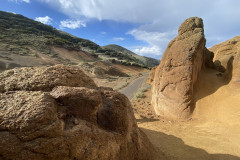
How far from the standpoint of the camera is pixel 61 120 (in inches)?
71.3

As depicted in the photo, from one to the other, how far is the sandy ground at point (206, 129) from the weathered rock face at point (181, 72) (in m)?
0.54

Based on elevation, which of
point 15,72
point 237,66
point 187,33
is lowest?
point 15,72

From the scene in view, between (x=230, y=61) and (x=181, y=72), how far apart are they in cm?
300

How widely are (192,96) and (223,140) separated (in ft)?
8.19

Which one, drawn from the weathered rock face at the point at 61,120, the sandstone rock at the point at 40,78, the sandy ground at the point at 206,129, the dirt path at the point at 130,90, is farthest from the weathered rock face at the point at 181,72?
the dirt path at the point at 130,90

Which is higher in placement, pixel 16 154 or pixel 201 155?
pixel 16 154

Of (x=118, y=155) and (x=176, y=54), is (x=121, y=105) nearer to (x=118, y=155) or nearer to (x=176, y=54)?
(x=118, y=155)

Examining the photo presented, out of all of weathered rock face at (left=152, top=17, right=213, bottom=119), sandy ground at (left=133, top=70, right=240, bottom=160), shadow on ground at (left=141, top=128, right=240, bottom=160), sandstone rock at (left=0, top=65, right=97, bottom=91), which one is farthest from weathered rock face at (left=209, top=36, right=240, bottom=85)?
sandstone rock at (left=0, top=65, right=97, bottom=91)

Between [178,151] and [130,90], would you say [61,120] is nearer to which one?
[178,151]

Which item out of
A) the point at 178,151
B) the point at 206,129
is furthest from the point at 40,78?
the point at 206,129

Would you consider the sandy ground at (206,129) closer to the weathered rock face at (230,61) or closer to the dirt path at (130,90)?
the weathered rock face at (230,61)

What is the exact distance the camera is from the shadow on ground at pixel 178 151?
3371 mm

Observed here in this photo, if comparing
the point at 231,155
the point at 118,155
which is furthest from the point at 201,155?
the point at 118,155

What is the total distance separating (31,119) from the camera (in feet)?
5.07
